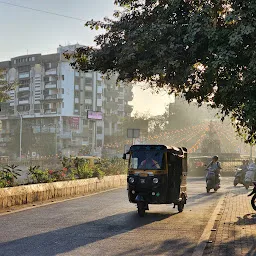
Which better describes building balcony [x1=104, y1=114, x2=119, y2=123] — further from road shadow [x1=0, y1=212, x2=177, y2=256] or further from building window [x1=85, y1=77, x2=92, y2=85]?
road shadow [x1=0, y1=212, x2=177, y2=256]

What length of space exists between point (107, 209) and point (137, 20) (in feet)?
20.8

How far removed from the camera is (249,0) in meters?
10.2

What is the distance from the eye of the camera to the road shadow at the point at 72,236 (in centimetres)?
859

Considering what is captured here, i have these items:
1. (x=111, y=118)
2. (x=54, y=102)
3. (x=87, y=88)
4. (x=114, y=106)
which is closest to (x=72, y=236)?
(x=54, y=102)

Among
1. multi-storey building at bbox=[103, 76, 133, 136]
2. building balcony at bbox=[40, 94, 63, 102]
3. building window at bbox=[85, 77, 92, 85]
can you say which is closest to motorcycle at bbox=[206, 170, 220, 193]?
building balcony at bbox=[40, 94, 63, 102]

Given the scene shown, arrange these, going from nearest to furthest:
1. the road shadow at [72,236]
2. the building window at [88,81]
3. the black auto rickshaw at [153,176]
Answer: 1. the road shadow at [72,236]
2. the black auto rickshaw at [153,176]
3. the building window at [88,81]

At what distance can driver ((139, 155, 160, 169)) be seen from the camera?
1486cm

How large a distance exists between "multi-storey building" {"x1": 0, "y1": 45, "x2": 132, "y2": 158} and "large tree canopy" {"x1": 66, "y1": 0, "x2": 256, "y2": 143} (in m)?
85.4

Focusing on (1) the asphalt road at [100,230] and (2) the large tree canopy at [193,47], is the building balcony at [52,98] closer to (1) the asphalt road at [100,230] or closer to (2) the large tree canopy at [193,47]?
(1) the asphalt road at [100,230]

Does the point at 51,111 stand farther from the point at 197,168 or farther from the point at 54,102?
the point at 197,168

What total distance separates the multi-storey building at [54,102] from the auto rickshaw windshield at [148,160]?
82812 mm

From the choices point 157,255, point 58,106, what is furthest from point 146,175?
point 58,106

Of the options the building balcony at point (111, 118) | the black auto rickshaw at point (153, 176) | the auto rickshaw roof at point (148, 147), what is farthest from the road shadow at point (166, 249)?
the building balcony at point (111, 118)

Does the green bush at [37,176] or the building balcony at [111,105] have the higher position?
the building balcony at [111,105]
